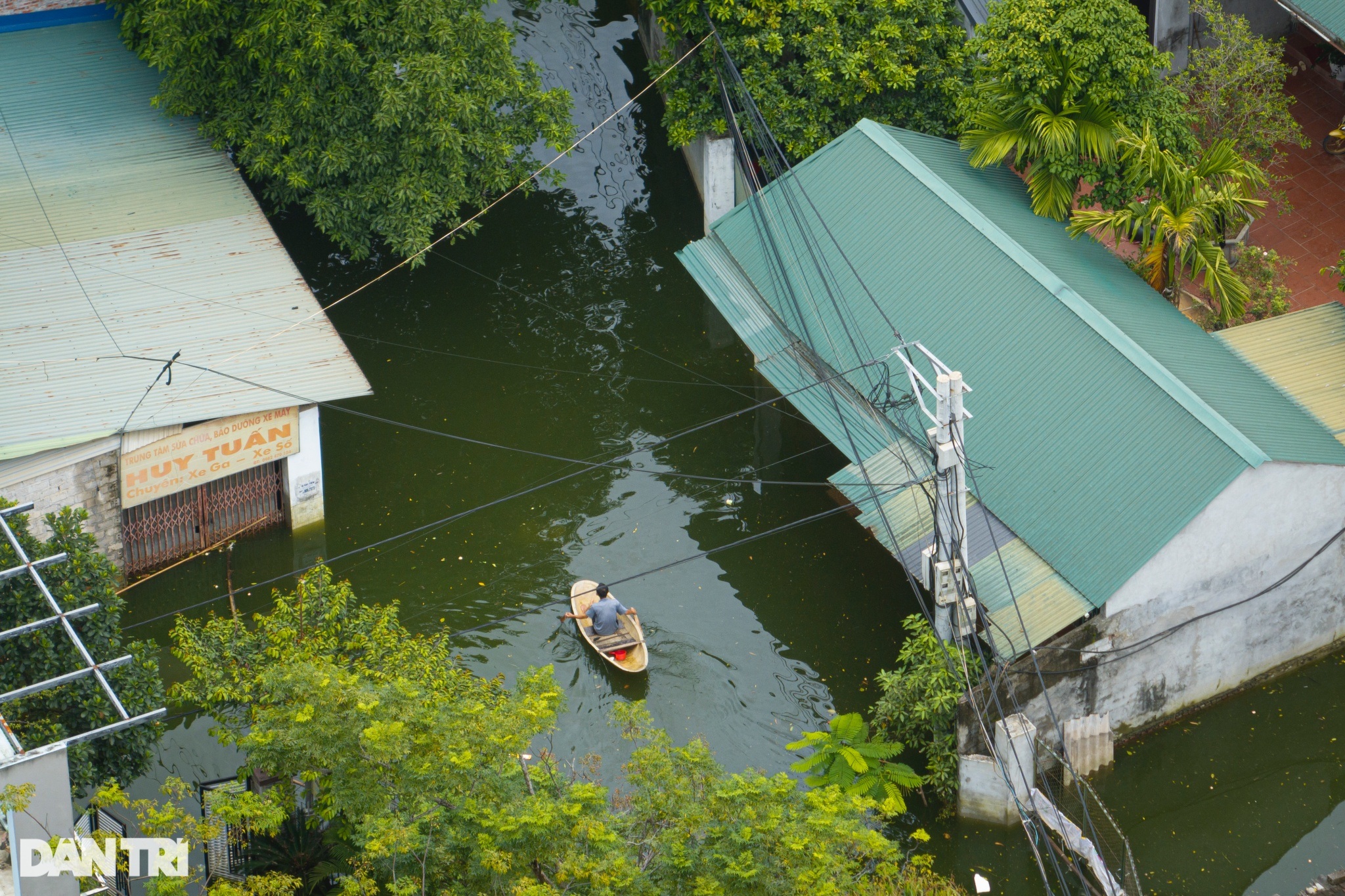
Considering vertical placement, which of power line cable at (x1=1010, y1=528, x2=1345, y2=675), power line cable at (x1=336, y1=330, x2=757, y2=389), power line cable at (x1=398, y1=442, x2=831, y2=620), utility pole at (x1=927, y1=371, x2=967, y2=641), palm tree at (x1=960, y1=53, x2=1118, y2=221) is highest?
palm tree at (x1=960, y1=53, x2=1118, y2=221)

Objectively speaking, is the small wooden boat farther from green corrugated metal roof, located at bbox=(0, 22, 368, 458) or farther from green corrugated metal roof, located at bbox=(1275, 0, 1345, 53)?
green corrugated metal roof, located at bbox=(1275, 0, 1345, 53)

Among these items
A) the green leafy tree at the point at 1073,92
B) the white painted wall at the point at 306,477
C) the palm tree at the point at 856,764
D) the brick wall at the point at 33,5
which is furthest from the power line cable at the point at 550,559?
the brick wall at the point at 33,5

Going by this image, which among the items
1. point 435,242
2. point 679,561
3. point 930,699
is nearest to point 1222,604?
point 930,699

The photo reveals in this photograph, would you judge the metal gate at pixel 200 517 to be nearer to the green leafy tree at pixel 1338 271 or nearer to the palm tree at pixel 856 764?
the palm tree at pixel 856 764

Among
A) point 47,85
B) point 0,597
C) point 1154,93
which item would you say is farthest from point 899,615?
point 47,85

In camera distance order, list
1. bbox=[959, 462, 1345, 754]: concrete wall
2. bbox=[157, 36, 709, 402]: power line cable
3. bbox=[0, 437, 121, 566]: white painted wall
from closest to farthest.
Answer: bbox=[959, 462, 1345, 754]: concrete wall, bbox=[0, 437, 121, 566]: white painted wall, bbox=[157, 36, 709, 402]: power line cable

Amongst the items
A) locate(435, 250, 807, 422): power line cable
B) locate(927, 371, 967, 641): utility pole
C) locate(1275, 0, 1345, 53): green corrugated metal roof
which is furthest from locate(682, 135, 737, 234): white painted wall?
locate(927, 371, 967, 641): utility pole
